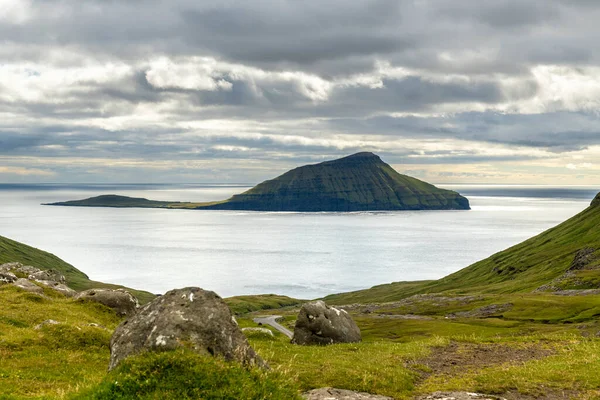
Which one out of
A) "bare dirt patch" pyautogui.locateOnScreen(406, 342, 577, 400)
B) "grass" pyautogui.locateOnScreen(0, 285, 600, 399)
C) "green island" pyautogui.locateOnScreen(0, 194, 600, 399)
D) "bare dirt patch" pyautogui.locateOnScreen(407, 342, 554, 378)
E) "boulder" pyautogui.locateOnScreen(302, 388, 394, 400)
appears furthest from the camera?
"bare dirt patch" pyautogui.locateOnScreen(407, 342, 554, 378)

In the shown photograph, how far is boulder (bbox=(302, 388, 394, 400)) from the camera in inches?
763

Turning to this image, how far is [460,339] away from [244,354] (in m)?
25.5

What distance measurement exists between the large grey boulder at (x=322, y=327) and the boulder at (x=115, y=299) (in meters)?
17.8

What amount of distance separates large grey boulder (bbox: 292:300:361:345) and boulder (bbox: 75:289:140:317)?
58.3ft

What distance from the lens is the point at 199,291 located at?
2097 cm

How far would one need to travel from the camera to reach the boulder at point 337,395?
1938 centimetres

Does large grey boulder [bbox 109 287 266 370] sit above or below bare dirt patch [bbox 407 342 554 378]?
above

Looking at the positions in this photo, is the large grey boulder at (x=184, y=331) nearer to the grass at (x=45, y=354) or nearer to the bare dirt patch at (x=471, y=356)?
the grass at (x=45, y=354)

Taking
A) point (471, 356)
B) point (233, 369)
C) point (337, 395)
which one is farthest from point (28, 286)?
point (471, 356)

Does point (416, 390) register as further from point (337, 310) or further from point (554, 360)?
point (337, 310)

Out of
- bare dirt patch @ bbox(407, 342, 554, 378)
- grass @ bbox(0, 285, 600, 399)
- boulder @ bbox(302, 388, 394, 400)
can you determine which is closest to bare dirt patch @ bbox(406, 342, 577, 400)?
bare dirt patch @ bbox(407, 342, 554, 378)

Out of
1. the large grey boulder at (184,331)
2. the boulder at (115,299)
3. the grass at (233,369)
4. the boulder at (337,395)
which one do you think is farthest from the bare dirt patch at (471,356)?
the boulder at (115,299)

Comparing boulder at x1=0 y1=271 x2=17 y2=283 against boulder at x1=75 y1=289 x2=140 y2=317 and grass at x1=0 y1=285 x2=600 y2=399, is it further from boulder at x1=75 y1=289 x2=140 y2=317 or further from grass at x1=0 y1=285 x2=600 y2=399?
boulder at x1=75 y1=289 x2=140 y2=317

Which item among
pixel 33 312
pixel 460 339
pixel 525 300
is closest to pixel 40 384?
pixel 33 312
